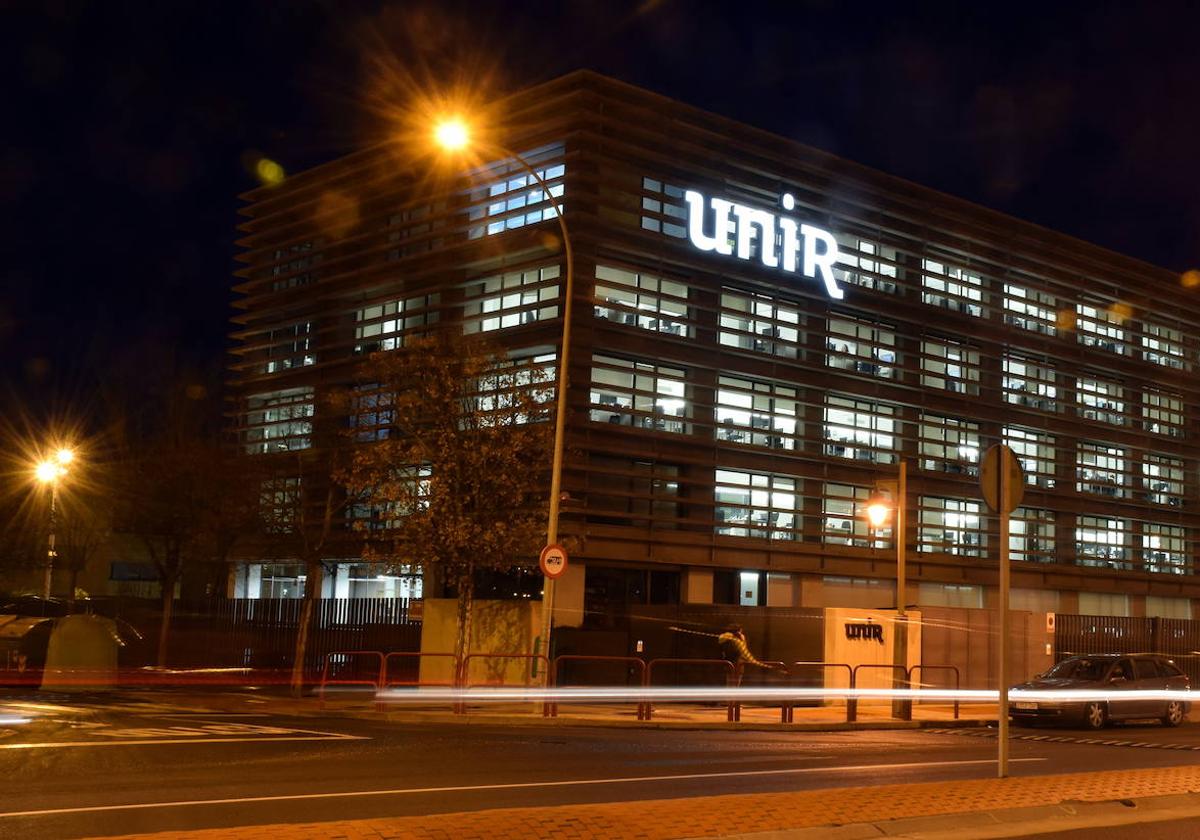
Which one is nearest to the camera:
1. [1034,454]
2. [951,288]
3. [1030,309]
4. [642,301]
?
[642,301]

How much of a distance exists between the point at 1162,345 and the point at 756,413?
2015 centimetres

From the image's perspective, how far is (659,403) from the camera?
35.4 metres

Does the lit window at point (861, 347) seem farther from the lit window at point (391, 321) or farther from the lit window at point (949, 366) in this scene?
the lit window at point (391, 321)

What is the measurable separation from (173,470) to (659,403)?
12.3 m

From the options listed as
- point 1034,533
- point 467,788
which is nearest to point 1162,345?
point 1034,533

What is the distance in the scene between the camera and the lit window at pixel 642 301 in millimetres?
34250

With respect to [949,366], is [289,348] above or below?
below

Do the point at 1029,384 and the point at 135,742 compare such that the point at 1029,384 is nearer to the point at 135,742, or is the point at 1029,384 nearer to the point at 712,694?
the point at 712,694

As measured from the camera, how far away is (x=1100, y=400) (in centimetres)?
4697

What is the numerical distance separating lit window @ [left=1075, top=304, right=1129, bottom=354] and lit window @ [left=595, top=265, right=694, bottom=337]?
17126 millimetres

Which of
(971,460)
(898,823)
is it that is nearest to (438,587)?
(971,460)

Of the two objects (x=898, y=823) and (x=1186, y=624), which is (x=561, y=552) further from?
(x=1186, y=624)

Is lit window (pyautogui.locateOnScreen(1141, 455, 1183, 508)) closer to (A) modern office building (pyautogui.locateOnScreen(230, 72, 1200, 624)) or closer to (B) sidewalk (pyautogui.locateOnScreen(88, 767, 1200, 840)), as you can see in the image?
(A) modern office building (pyautogui.locateOnScreen(230, 72, 1200, 624))

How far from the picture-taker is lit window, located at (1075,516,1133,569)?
4534 cm
